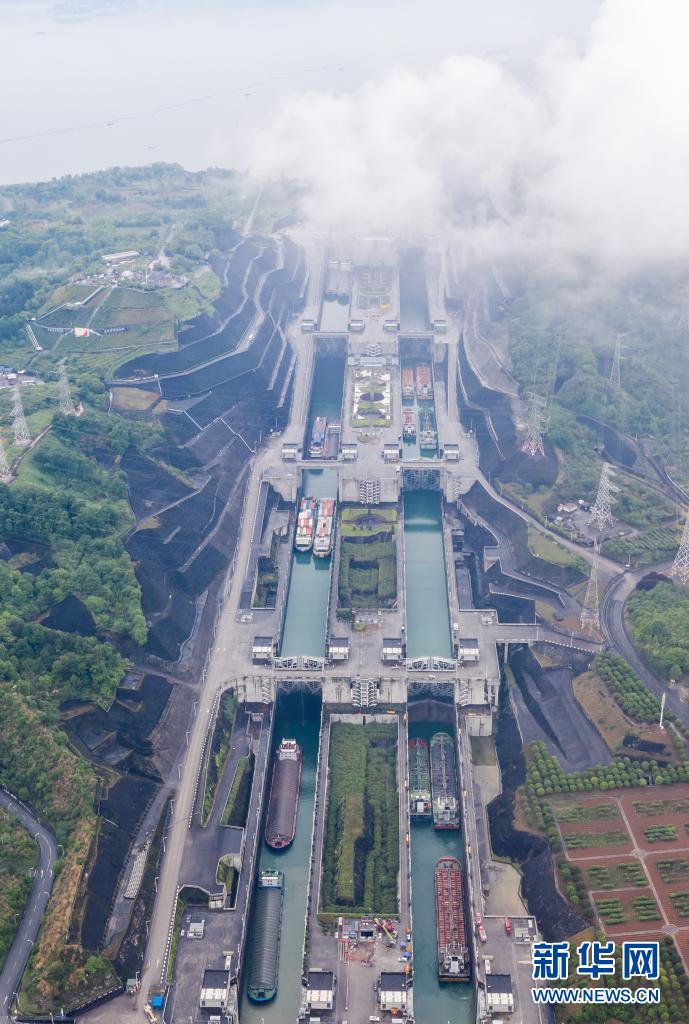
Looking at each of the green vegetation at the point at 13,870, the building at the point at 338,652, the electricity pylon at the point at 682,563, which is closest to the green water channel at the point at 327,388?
the building at the point at 338,652

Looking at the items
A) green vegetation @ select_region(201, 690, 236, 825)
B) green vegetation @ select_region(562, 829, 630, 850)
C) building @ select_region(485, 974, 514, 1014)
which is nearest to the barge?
green vegetation @ select_region(562, 829, 630, 850)

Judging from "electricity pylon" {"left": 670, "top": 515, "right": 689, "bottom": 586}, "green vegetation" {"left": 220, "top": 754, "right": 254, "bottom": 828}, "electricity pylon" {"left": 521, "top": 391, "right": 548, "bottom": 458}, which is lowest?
"green vegetation" {"left": 220, "top": 754, "right": 254, "bottom": 828}

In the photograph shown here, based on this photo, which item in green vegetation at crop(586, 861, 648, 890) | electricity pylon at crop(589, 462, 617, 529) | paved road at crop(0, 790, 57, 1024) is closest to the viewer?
paved road at crop(0, 790, 57, 1024)

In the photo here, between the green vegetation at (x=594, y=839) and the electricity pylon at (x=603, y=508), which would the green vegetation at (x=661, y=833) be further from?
the electricity pylon at (x=603, y=508)

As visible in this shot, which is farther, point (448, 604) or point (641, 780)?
point (448, 604)

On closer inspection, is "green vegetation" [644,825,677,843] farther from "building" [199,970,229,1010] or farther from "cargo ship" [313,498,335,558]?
"cargo ship" [313,498,335,558]

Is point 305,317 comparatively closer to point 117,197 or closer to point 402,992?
point 117,197

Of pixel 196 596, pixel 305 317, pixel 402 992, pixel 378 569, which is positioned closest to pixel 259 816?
pixel 402 992
